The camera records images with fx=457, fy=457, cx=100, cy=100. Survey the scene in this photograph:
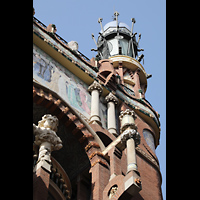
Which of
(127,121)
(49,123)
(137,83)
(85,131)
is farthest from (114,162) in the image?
(137,83)

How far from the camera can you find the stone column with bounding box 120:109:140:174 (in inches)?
394

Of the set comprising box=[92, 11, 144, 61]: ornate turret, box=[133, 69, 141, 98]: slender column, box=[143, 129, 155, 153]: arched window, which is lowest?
box=[143, 129, 155, 153]: arched window

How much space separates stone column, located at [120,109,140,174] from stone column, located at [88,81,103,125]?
144 centimetres

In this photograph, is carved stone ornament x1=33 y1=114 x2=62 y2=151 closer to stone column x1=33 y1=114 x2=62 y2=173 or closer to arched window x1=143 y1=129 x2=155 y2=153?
stone column x1=33 y1=114 x2=62 y2=173

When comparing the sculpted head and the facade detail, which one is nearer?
the facade detail

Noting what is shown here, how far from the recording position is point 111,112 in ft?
46.5

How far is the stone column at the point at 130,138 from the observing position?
1002 cm

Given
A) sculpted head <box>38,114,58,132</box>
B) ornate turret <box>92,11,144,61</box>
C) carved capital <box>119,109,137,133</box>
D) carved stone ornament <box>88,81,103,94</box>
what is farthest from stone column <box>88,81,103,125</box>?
ornate turret <box>92,11,144,61</box>

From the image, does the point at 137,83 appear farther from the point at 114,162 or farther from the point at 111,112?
the point at 114,162

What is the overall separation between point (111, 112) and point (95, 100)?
0.73 m

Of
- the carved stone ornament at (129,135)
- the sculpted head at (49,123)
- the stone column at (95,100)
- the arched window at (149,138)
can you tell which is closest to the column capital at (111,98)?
the stone column at (95,100)
